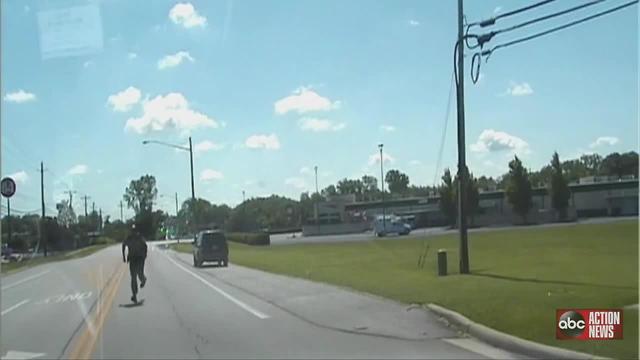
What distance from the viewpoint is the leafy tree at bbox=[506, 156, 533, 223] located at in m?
84.3

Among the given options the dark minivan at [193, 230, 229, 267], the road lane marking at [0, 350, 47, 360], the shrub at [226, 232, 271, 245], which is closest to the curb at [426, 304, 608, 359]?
the road lane marking at [0, 350, 47, 360]

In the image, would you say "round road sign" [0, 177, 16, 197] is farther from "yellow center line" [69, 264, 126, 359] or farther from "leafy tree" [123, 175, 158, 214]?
"leafy tree" [123, 175, 158, 214]

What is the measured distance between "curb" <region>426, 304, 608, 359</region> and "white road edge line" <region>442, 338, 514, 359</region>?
0.37ft

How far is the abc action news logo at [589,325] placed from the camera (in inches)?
420

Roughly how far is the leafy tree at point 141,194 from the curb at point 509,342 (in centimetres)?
9548

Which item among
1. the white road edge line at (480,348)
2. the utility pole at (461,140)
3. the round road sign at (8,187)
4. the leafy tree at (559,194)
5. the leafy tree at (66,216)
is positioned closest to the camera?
the white road edge line at (480,348)

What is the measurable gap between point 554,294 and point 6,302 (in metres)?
15.7

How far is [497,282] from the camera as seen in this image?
19.2 metres

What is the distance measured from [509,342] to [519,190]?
75597mm

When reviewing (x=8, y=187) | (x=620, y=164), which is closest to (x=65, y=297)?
(x=8, y=187)

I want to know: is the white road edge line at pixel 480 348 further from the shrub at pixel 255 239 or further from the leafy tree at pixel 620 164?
the leafy tree at pixel 620 164

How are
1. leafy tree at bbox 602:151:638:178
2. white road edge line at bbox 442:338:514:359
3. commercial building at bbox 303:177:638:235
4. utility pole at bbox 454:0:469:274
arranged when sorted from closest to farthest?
white road edge line at bbox 442:338:514:359 < utility pole at bbox 454:0:469:274 < commercial building at bbox 303:177:638:235 < leafy tree at bbox 602:151:638:178

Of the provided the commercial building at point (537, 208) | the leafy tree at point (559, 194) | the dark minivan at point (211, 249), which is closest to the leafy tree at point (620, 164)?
the commercial building at point (537, 208)

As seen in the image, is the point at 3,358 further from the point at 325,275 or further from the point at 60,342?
the point at 325,275
